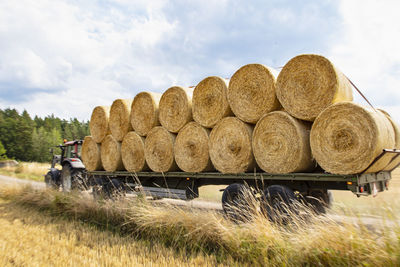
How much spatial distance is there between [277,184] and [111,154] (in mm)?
5878

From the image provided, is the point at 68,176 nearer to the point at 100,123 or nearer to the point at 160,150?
the point at 100,123

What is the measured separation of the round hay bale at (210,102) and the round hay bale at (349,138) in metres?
2.27

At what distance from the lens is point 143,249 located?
4.79 meters

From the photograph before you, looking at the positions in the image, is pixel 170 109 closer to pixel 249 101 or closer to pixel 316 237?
pixel 249 101

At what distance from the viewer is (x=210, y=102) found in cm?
718

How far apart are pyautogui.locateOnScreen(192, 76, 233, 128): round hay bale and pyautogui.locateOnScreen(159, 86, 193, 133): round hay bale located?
35 centimetres

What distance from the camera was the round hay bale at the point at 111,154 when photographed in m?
9.70

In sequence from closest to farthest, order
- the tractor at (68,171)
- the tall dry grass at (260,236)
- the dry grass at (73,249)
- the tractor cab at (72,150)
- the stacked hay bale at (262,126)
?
the tall dry grass at (260,236)
the dry grass at (73,249)
the stacked hay bale at (262,126)
the tractor at (68,171)
the tractor cab at (72,150)

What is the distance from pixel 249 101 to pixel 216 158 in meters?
1.50

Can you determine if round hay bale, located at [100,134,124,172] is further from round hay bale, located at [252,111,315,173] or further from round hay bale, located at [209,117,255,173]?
round hay bale, located at [252,111,315,173]

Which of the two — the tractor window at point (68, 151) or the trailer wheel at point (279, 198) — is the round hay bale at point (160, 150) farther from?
the tractor window at point (68, 151)

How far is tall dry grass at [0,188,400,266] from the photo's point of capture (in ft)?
11.0

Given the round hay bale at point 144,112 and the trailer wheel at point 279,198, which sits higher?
the round hay bale at point 144,112

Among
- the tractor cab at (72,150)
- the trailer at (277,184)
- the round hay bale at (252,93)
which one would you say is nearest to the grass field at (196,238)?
the trailer at (277,184)
